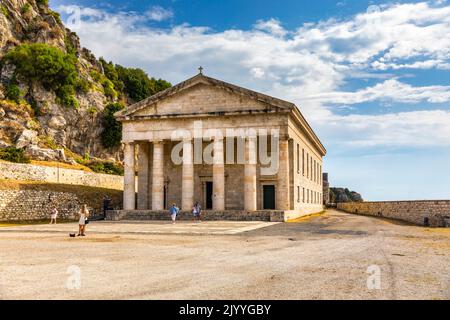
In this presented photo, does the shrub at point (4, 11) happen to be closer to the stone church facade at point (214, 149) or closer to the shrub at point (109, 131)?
the shrub at point (109, 131)

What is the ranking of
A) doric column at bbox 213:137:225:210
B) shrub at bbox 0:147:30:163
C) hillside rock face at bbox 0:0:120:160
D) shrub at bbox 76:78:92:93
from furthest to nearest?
1. shrub at bbox 76:78:92:93
2. hillside rock face at bbox 0:0:120:160
3. shrub at bbox 0:147:30:163
4. doric column at bbox 213:137:225:210

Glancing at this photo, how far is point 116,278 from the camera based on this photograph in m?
9.98

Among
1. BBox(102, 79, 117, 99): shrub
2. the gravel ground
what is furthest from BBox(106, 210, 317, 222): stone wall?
BBox(102, 79, 117, 99): shrub

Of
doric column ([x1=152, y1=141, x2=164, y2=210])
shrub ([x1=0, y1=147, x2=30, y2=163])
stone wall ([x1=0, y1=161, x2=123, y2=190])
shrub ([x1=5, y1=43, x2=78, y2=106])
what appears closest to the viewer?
doric column ([x1=152, y1=141, x2=164, y2=210])

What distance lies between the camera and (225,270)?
1116cm

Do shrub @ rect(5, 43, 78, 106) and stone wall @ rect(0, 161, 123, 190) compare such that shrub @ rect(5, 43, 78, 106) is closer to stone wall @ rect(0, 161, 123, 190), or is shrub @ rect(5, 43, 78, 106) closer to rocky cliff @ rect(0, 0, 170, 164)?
rocky cliff @ rect(0, 0, 170, 164)

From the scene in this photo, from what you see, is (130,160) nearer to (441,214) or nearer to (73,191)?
(73,191)

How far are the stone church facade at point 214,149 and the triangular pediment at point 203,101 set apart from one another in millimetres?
85

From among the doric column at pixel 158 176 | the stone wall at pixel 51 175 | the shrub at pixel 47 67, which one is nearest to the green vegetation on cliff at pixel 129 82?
the shrub at pixel 47 67

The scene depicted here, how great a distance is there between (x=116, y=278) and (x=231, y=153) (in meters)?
31.3

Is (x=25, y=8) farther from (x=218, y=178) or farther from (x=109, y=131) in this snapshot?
(x=218, y=178)

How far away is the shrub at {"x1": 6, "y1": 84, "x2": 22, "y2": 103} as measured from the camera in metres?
68.9

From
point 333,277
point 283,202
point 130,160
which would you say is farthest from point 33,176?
point 333,277

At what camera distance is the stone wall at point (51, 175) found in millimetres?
40844
